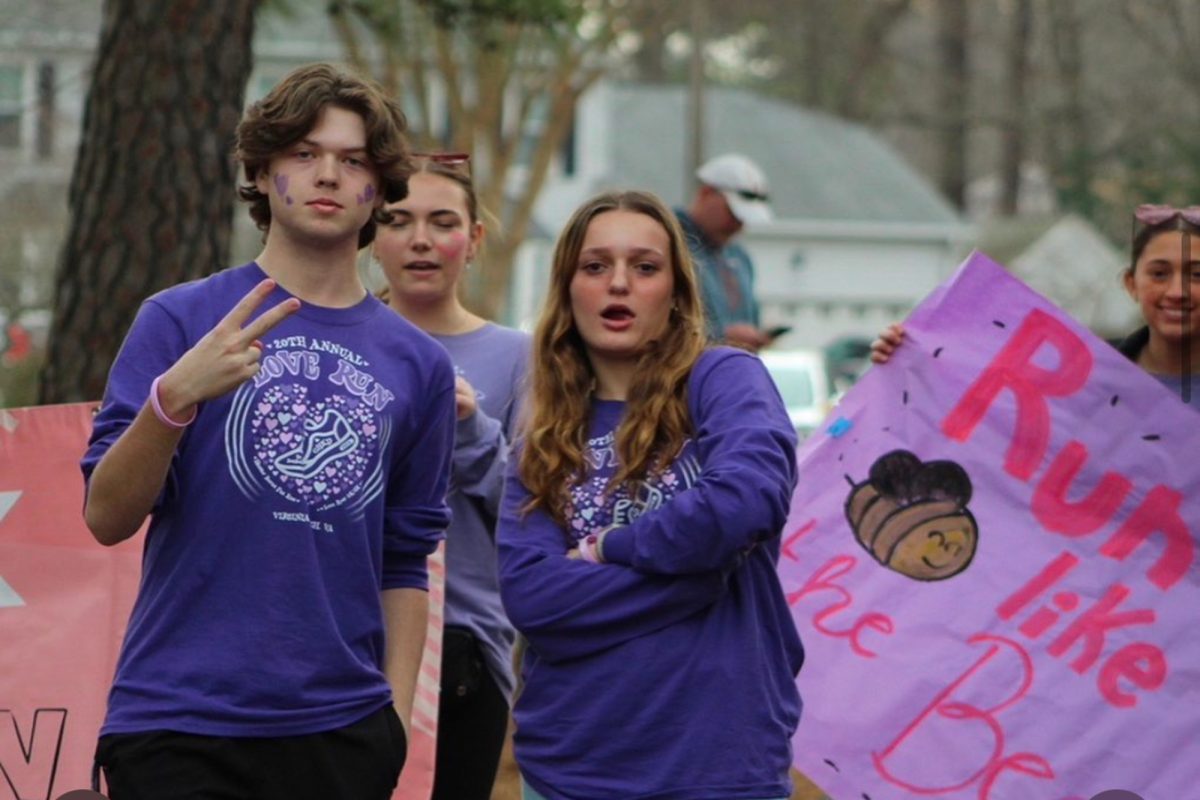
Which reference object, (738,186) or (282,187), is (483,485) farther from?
(738,186)

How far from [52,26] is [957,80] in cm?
3510

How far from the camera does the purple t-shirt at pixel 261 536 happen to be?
3.59 metres

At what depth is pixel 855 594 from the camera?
230 inches

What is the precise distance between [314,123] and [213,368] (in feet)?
1.93

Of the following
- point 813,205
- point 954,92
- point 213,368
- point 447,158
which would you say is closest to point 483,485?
point 447,158

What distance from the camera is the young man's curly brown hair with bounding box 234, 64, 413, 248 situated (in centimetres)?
378

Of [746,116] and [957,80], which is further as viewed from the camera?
[957,80]

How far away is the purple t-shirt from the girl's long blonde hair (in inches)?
20.3

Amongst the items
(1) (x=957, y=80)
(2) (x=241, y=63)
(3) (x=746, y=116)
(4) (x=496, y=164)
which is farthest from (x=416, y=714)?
(1) (x=957, y=80)

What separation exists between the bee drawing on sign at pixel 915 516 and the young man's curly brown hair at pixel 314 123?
7.61ft

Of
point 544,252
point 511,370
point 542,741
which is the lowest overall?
point 544,252

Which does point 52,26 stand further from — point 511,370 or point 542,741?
point 542,741


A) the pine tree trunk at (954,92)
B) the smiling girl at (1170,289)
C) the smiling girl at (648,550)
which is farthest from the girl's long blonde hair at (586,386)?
the pine tree trunk at (954,92)

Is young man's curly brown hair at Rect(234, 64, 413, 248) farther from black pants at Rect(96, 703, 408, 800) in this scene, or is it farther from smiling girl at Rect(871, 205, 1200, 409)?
smiling girl at Rect(871, 205, 1200, 409)
